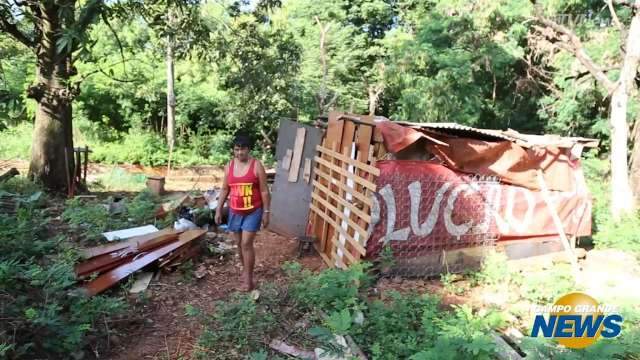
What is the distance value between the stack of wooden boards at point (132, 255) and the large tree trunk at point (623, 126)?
25.3ft

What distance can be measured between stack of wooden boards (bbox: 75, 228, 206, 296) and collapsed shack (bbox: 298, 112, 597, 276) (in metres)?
1.91

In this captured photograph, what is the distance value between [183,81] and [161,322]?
683 inches

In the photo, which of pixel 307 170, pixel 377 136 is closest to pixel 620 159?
pixel 377 136

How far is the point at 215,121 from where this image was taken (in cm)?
1995

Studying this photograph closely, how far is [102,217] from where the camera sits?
23.0 feet

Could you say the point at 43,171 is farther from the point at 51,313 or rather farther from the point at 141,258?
the point at 51,313

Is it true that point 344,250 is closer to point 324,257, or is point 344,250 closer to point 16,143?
point 324,257

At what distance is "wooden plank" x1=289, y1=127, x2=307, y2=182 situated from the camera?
25.5ft

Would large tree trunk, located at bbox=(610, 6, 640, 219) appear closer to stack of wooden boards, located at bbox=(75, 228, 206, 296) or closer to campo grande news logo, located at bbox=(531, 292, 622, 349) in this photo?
campo grande news logo, located at bbox=(531, 292, 622, 349)

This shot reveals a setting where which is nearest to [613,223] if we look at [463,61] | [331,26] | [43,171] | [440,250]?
[440,250]

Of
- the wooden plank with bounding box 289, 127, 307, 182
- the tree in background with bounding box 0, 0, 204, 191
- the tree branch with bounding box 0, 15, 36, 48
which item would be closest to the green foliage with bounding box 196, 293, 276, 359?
the wooden plank with bounding box 289, 127, 307, 182

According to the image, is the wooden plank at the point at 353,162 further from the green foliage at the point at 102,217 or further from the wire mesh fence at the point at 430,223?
the green foliage at the point at 102,217

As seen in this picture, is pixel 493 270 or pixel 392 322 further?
pixel 493 270

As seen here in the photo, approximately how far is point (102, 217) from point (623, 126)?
30.8 ft
